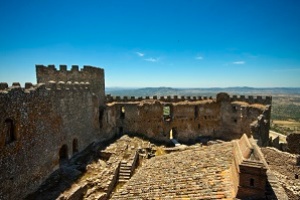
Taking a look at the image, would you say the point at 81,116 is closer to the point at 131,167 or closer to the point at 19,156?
the point at 131,167

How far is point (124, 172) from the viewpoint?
17672 millimetres

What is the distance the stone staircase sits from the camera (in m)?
17.1

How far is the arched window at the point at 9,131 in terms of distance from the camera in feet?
37.0

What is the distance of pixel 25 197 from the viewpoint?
41.0ft

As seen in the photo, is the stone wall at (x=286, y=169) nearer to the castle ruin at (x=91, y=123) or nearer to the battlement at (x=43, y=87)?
the castle ruin at (x=91, y=123)

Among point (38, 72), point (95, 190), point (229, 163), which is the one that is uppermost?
point (38, 72)

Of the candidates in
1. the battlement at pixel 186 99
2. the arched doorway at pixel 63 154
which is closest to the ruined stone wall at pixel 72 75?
the battlement at pixel 186 99

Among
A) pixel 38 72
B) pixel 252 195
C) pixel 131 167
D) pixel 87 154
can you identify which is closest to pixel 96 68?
pixel 38 72

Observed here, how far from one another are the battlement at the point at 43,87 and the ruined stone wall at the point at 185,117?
20.7ft

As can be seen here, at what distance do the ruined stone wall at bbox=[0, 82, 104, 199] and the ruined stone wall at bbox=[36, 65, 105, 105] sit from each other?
162cm

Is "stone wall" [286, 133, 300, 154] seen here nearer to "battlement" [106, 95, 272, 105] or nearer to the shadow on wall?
"battlement" [106, 95, 272, 105]

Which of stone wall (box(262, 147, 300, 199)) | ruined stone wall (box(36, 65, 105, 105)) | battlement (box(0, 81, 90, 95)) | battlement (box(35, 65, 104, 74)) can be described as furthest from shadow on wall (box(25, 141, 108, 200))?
stone wall (box(262, 147, 300, 199))

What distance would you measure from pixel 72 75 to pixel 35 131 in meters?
8.60

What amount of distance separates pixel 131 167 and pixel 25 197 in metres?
7.83
